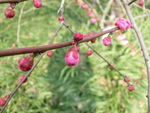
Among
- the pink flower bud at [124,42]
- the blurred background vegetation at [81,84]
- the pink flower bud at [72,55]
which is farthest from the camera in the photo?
the pink flower bud at [124,42]

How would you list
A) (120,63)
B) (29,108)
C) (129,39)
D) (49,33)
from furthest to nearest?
(49,33) < (129,39) < (120,63) < (29,108)

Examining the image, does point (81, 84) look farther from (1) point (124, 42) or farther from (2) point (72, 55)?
(2) point (72, 55)

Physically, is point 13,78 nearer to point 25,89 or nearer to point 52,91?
point 25,89

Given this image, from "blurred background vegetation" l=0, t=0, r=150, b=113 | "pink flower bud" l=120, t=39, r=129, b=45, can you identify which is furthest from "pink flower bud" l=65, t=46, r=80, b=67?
"pink flower bud" l=120, t=39, r=129, b=45

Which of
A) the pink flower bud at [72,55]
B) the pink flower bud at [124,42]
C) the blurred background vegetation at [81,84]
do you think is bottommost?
the blurred background vegetation at [81,84]

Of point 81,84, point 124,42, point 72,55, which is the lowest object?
point 81,84

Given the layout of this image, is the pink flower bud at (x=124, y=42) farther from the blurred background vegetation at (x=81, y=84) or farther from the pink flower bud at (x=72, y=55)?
the pink flower bud at (x=72, y=55)

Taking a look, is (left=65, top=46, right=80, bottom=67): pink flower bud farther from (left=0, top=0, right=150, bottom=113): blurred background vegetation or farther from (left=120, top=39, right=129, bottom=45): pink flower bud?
(left=120, top=39, right=129, bottom=45): pink flower bud

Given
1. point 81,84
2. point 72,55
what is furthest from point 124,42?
point 72,55

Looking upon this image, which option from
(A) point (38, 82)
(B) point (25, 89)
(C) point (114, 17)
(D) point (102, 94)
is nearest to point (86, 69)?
(D) point (102, 94)

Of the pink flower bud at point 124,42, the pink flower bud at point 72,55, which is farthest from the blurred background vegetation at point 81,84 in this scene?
the pink flower bud at point 72,55

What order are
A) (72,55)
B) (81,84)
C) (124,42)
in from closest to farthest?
(72,55)
(81,84)
(124,42)
